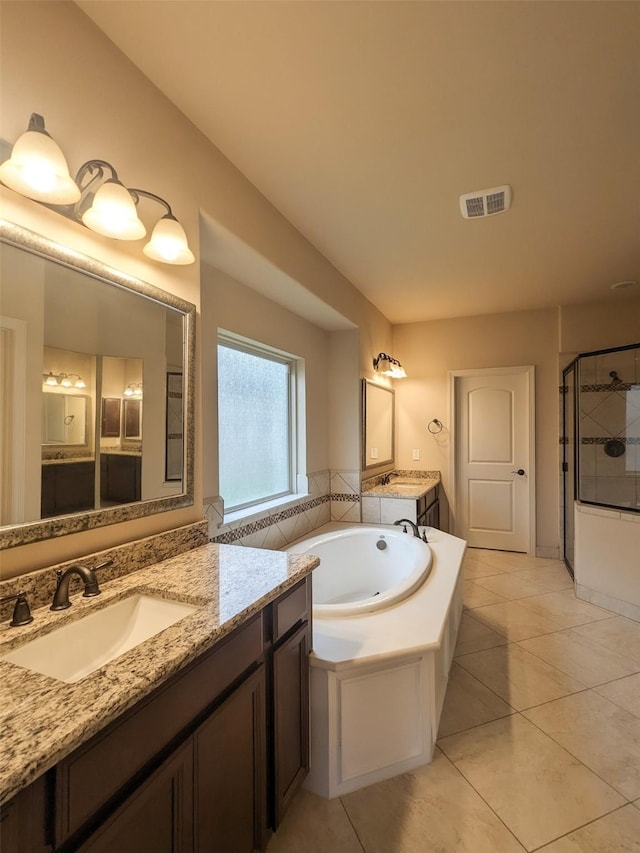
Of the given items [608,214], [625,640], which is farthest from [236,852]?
[608,214]

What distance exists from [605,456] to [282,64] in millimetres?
3649

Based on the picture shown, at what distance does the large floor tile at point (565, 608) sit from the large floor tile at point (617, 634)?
0.24 feet

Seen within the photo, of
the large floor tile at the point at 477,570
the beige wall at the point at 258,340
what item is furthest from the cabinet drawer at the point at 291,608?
the large floor tile at the point at 477,570

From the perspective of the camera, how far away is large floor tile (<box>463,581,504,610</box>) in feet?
10.2

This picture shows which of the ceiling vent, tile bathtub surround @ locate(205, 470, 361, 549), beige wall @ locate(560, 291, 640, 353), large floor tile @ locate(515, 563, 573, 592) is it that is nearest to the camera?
the ceiling vent

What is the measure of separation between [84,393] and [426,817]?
187cm

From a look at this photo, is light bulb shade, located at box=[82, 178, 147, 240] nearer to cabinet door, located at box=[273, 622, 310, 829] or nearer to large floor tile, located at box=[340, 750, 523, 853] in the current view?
cabinet door, located at box=[273, 622, 310, 829]

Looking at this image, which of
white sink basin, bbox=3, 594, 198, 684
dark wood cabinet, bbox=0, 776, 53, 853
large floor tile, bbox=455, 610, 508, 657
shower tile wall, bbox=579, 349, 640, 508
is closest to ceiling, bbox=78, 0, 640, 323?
shower tile wall, bbox=579, 349, 640, 508

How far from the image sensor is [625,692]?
209 cm

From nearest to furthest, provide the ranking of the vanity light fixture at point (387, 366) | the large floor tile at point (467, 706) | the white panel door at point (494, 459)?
the large floor tile at point (467, 706), the vanity light fixture at point (387, 366), the white panel door at point (494, 459)

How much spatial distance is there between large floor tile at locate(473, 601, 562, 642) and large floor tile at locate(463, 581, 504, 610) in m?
0.05

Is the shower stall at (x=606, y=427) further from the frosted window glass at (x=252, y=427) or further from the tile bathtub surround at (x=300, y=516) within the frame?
the frosted window glass at (x=252, y=427)

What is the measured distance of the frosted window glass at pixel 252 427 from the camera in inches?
101

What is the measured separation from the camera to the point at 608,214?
93.1 inches
